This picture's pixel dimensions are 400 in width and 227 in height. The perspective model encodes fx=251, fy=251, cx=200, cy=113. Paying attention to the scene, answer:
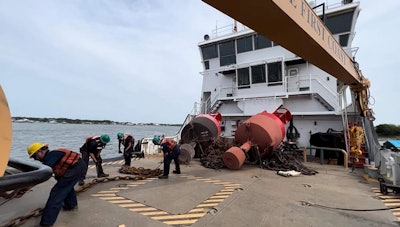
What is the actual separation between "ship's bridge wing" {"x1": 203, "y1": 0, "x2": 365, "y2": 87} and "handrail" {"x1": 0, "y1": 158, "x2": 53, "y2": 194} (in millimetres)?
2630

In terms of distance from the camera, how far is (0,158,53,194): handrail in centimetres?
143

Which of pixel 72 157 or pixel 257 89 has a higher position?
pixel 257 89

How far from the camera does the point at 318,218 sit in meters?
4.36

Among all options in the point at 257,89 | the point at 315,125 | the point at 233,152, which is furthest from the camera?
the point at 257,89

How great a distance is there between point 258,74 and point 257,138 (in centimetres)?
528

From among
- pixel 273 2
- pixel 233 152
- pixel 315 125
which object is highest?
pixel 273 2

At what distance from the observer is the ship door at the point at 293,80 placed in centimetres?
1259

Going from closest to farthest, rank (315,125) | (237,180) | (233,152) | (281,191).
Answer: (281,191) → (237,180) → (233,152) → (315,125)

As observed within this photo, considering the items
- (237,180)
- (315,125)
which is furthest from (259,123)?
(315,125)

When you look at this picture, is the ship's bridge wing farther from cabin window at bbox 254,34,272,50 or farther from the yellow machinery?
cabin window at bbox 254,34,272,50

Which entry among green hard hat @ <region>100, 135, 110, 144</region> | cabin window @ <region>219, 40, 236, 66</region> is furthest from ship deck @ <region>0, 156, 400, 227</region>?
cabin window @ <region>219, 40, 236, 66</region>

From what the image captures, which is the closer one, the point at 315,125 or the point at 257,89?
the point at 315,125

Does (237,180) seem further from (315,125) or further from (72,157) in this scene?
(315,125)

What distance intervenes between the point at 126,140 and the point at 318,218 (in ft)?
21.5
